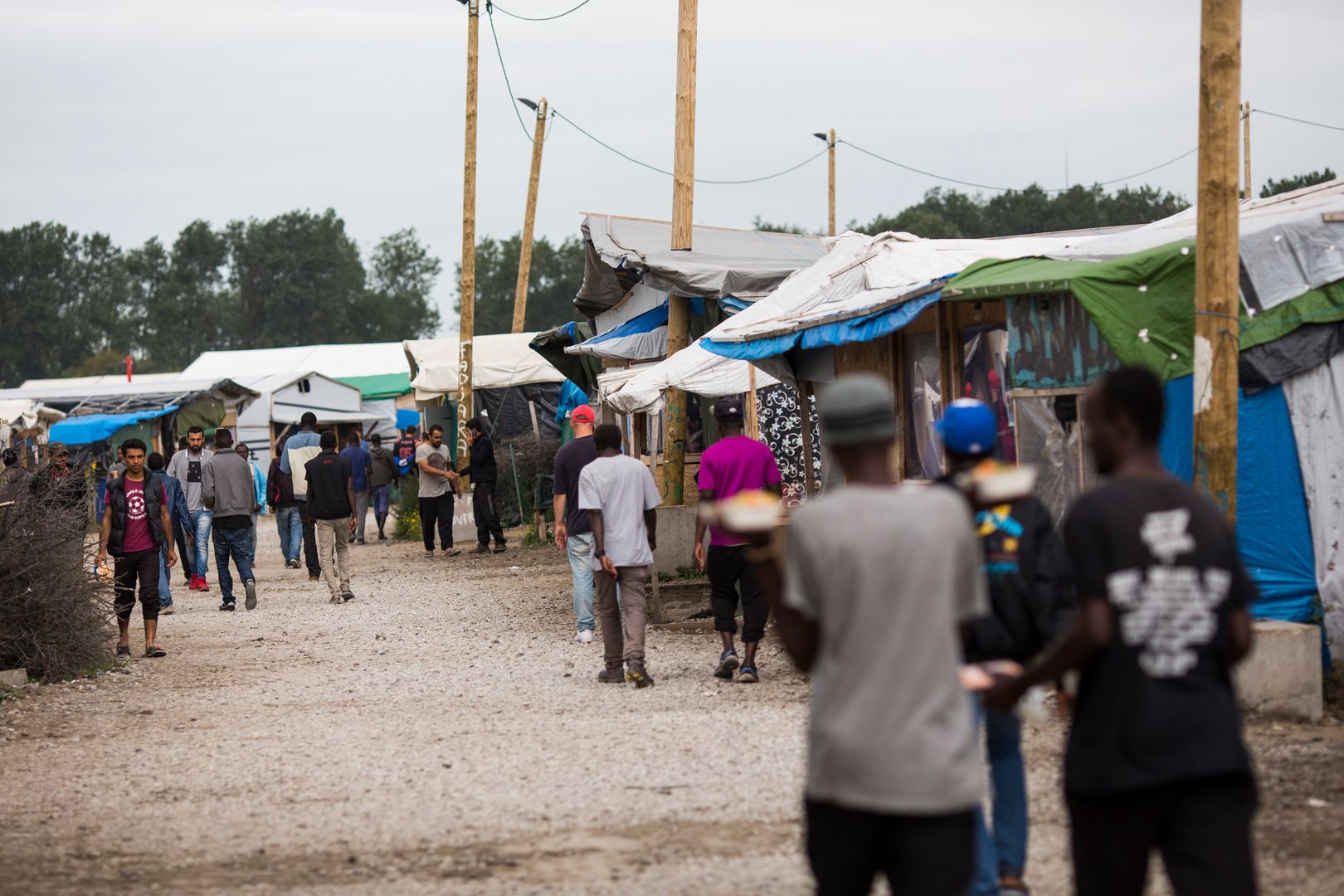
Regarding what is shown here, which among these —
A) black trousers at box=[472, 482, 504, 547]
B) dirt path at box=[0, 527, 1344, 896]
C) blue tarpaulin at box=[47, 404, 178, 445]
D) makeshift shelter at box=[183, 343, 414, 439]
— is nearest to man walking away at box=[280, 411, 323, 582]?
black trousers at box=[472, 482, 504, 547]

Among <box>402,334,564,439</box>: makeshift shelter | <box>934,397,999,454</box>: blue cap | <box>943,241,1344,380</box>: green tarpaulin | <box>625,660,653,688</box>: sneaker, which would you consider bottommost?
<box>625,660,653,688</box>: sneaker

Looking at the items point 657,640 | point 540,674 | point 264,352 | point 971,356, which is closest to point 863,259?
point 971,356

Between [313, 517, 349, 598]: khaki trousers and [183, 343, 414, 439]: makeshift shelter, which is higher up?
[183, 343, 414, 439]: makeshift shelter

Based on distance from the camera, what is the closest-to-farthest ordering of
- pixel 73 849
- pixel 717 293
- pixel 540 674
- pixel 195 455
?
pixel 73 849, pixel 540 674, pixel 717 293, pixel 195 455

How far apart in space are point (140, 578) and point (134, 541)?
0.33 meters

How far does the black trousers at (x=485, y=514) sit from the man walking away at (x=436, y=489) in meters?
0.44

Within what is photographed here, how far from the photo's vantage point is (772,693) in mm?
9531

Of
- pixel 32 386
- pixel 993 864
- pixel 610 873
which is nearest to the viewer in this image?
pixel 993 864

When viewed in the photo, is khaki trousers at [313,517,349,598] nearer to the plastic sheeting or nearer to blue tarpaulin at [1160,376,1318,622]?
blue tarpaulin at [1160,376,1318,622]

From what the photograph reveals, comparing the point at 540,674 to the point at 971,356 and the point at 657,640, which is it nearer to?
the point at 657,640

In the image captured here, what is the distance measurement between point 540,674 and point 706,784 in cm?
409

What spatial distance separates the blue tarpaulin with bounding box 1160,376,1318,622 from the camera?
8.62 m

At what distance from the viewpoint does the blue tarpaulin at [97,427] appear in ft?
120

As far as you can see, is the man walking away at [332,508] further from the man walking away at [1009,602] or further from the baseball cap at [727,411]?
the man walking away at [1009,602]
